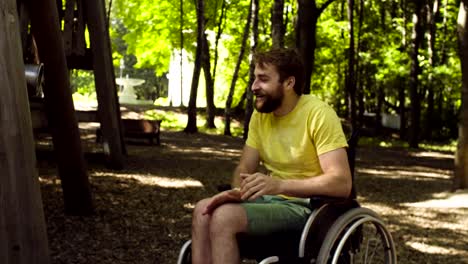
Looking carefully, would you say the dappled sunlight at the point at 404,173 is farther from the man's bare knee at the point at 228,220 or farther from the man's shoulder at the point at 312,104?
the man's bare knee at the point at 228,220

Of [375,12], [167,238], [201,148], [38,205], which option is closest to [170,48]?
[375,12]

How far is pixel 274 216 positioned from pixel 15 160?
52.6 inches

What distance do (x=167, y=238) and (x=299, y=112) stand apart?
10.5ft

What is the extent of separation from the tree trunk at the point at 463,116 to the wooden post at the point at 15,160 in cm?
856

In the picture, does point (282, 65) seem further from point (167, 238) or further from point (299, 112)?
point (167, 238)

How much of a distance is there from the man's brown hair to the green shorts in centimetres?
61

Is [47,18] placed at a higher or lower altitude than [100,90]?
higher

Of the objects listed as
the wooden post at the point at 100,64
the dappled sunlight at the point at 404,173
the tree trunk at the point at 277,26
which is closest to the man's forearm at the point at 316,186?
the wooden post at the point at 100,64

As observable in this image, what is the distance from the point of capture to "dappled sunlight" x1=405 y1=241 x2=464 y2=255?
685 centimetres

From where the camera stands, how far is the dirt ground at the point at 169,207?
19.7 ft

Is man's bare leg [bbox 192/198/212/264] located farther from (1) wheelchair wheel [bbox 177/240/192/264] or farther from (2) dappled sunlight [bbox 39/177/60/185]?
(2) dappled sunlight [bbox 39/177/60/185]

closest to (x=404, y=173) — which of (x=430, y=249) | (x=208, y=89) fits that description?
(x=430, y=249)

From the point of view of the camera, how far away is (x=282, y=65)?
3.46m

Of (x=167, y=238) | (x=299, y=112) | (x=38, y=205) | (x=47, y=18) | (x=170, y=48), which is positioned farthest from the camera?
(x=170, y=48)
